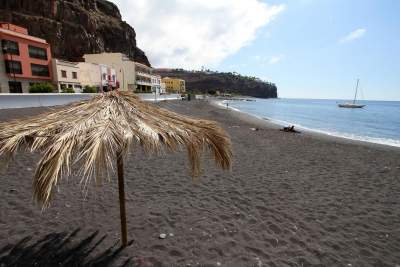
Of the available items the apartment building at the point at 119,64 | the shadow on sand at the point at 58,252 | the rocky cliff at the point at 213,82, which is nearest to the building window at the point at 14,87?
the apartment building at the point at 119,64

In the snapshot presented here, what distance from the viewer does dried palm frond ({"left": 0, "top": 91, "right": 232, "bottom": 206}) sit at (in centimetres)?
237

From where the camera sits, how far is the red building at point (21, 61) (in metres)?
33.2

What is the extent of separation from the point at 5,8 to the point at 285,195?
6939cm

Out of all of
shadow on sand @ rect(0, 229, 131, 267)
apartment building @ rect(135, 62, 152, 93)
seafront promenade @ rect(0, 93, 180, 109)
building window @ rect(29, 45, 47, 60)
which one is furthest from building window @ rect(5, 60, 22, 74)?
shadow on sand @ rect(0, 229, 131, 267)

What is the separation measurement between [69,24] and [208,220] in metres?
68.6

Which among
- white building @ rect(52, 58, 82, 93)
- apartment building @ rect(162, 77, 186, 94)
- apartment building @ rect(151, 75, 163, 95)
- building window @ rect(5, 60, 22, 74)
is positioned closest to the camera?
building window @ rect(5, 60, 22, 74)

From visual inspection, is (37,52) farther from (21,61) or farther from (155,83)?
(155,83)

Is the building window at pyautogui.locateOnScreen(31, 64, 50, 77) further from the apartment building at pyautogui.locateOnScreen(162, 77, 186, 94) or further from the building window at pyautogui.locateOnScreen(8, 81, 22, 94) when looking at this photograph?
the apartment building at pyautogui.locateOnScreen(162, 77, 186, 94)

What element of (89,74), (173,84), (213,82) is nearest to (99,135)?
(89,74)

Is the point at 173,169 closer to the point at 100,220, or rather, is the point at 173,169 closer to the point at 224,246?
the point at 100,220

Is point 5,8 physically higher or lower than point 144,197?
higher

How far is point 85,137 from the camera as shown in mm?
2545

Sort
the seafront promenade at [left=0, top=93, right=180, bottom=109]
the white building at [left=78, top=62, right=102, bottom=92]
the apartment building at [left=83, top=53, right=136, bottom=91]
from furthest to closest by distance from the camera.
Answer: the apartment building at [left=83, top=53, right=136, bottom=91] → the white building at [left=78, top=62, right=102, bottom=92] → the seafront promenade at [left=0, top=93, right=180, bottom=109]

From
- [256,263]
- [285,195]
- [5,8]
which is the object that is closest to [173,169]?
[285,195]
